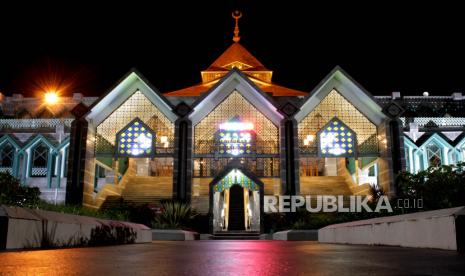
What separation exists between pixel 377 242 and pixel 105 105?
2432 centimetres

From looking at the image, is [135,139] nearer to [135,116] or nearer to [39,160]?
[135,116]

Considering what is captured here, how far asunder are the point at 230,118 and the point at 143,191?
7.55 meters

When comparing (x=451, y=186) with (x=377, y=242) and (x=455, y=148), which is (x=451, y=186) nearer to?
(x=377, y=242)

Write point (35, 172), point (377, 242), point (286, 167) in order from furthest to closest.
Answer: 1. point (35, 172)
2. point (286, 167)
3. point (377, 242)

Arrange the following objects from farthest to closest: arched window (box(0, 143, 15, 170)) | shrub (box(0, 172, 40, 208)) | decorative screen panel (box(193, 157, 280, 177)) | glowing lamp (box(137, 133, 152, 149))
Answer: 1. arched window (box(0, 143, 15, 170))
2. glowing lamp (box(137, 133, 152, 149))
3. decorative screen panel (box(193, 157, 280, 177))
4. shrub (box(0, 172, 40, 208))

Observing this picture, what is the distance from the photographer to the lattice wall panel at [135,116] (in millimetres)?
29766

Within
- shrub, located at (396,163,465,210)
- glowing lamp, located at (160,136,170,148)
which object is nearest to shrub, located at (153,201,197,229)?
glowing lamp, located at (160,136,170,148)

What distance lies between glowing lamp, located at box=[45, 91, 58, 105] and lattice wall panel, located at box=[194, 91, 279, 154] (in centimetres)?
2202

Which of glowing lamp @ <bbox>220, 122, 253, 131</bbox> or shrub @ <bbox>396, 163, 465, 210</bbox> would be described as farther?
glowing lamp @ <bbox>220, 122, 253, 131</bbox>

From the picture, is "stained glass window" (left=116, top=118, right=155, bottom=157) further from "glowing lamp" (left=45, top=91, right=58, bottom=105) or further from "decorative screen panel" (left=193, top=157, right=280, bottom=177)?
"glowing lamp" (left=45, top=91, right=58, bottom=105)

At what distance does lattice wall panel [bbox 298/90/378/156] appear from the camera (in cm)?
2962

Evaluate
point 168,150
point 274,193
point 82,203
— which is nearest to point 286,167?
point 274,193

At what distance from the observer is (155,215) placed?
22.6 meters

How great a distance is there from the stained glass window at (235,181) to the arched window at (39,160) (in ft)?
51.1
